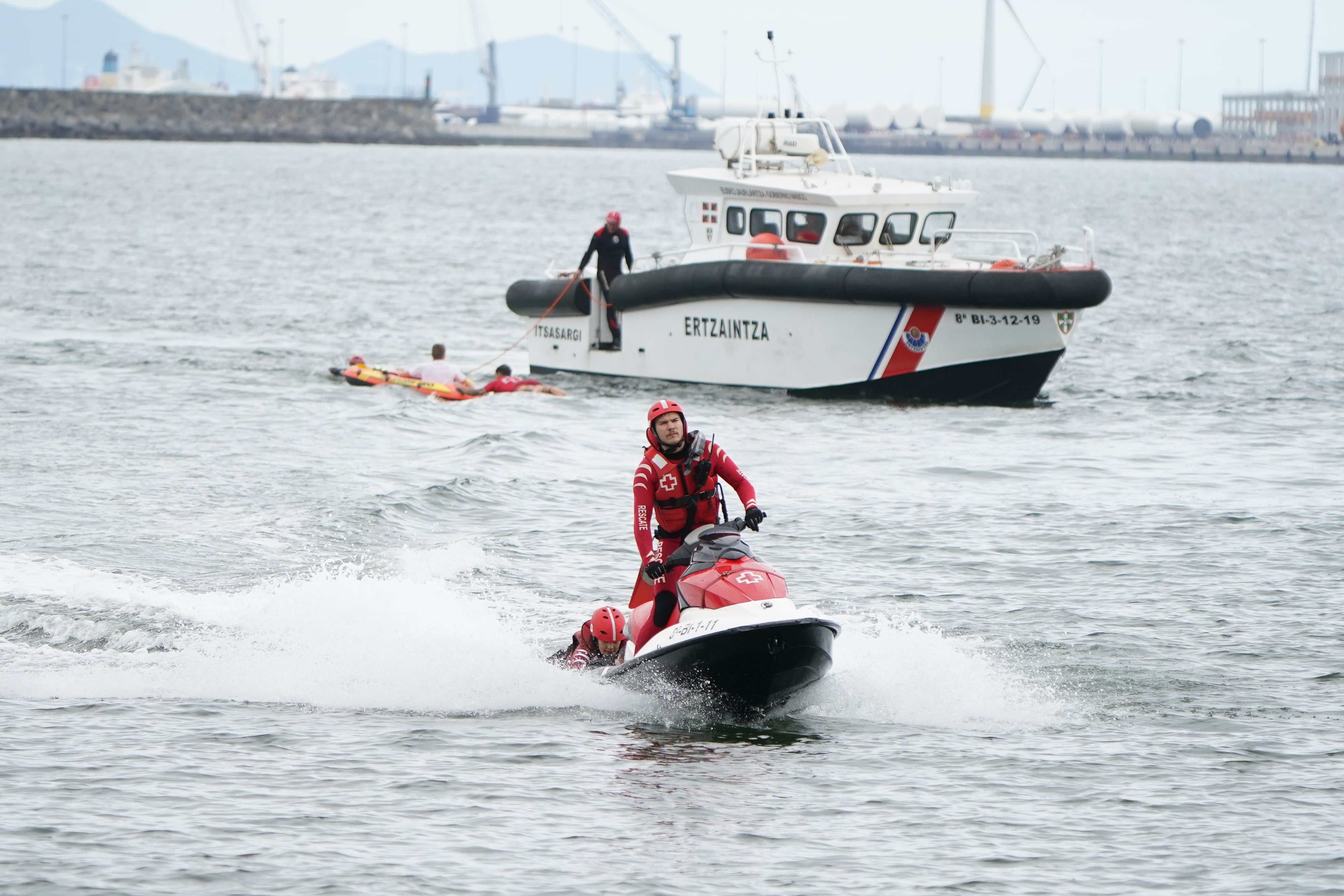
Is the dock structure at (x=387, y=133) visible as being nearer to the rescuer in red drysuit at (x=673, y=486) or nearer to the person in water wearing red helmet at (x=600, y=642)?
the person in water wearing red helmet at (x=600, y=642)

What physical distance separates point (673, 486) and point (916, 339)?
10.1 metres

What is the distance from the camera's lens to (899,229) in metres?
19.1

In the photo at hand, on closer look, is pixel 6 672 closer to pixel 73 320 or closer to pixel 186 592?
pixel 186 592

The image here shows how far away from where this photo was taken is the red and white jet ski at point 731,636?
25.9 feet

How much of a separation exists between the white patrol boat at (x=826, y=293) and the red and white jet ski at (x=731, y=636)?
30.9ft

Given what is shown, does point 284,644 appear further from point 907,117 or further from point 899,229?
point 907,117

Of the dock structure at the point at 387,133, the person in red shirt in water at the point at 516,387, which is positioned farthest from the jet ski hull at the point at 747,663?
the dock structure at the point at 387,133

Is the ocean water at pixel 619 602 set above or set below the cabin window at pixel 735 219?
below

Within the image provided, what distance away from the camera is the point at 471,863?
664 centimetres

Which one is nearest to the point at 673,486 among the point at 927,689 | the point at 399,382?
the point at 927,689

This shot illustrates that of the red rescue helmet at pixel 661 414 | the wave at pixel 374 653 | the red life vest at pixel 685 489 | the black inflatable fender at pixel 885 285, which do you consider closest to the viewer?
the red rescue helmet at pixel 661 414

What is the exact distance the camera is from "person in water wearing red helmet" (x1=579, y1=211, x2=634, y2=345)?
65.1 feet

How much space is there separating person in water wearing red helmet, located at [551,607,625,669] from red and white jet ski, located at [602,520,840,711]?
37cm

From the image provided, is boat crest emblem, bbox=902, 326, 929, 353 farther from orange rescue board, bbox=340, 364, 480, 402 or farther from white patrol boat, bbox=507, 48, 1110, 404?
orange rescue board, bbox=340, 364, 480, 402
